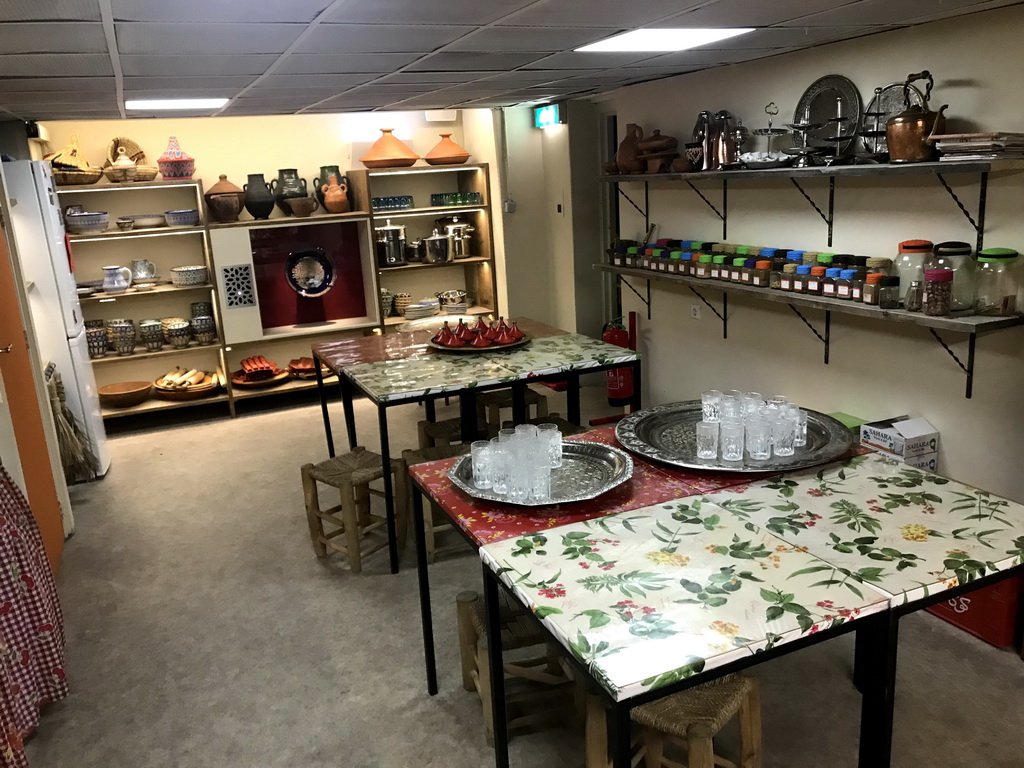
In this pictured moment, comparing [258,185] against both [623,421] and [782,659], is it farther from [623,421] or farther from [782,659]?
[782,659]

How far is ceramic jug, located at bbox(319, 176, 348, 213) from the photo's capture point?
5.92 meters

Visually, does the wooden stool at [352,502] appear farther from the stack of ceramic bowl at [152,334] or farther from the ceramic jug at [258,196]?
the ceramic jug at [258,196]

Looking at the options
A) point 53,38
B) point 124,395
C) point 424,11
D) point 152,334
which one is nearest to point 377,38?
point 424,11

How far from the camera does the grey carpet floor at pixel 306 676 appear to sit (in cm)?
229

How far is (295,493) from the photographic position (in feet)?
14.3

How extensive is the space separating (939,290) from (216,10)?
7.84 ft

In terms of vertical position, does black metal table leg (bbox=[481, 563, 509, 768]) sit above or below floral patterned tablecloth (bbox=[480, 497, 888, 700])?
below

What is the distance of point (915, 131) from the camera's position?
9.27 ft

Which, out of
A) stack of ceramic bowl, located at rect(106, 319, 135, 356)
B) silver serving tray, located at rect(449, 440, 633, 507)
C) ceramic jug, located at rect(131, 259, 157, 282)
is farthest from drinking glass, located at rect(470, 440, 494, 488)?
ceramic jug, located at rect(131, 259, 157, 282)

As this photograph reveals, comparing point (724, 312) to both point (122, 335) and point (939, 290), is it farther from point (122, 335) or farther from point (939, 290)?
point (122, 335)

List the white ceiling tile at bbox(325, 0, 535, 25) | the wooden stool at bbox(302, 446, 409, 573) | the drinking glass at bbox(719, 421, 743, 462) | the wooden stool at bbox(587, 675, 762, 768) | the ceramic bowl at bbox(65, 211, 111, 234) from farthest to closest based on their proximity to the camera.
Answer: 1. the ceramic bowl at bbox(65, 211, 111, 234)
2. the wooden stool at bbox(302, 446, 409, 573)
3. the drinking glass at bbox(719, 421, 743, 462)
4. the white ceiling tile at bbox(325, 0, 535, 25)
5. the wooden stool at bbox(587, 675, 762, 768)

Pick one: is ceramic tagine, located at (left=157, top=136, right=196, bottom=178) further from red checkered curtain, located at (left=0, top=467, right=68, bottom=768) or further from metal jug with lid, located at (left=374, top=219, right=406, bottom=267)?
red checkered curtain, located at (left=0, top=467, right=68, bottom=768)

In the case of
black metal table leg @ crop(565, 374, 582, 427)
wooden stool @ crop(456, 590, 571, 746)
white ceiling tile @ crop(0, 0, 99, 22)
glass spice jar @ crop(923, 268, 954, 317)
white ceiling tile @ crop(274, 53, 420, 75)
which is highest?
white ceiling tile @ crop(274, 53, 420, 75)

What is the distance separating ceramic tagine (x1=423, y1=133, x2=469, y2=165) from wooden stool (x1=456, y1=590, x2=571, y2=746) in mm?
4348
